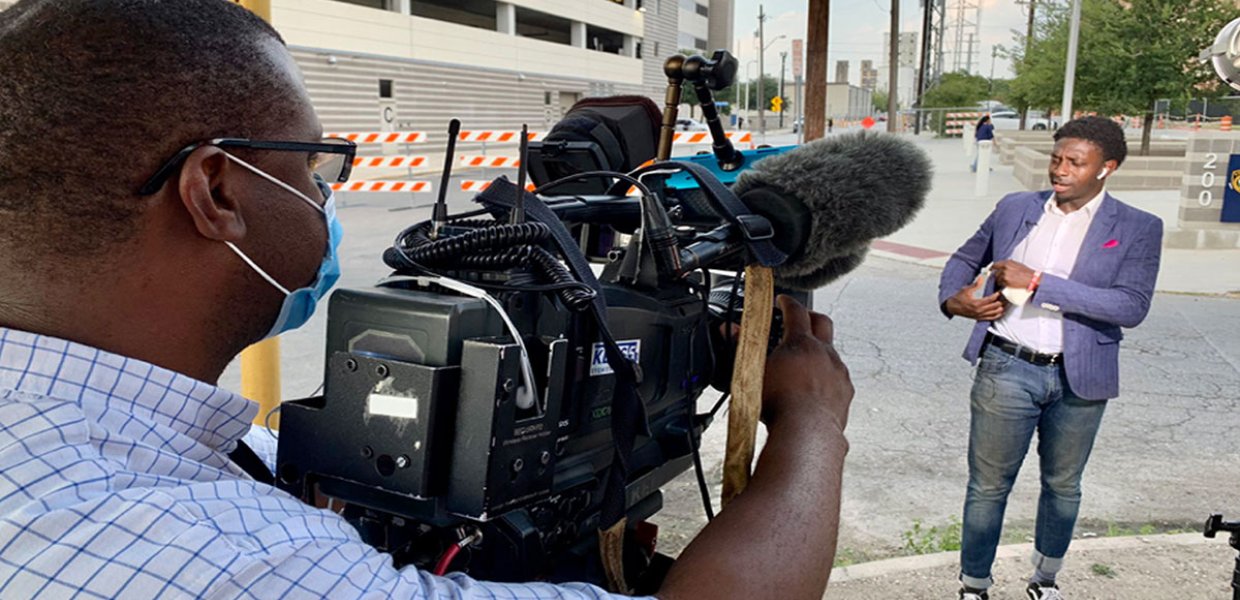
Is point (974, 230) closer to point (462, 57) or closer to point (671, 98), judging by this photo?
point (671, 98)

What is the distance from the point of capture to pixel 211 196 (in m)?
0.94

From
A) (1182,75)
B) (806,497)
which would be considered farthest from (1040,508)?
(1182,75)

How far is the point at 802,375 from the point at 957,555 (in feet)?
9.25

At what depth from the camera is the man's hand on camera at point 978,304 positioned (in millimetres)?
3461

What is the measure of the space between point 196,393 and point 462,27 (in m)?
34.8

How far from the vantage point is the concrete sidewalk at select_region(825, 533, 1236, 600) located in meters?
3.50

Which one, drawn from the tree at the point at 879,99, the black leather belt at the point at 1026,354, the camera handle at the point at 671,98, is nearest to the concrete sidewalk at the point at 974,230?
the black leather belt at the point at 1026,354

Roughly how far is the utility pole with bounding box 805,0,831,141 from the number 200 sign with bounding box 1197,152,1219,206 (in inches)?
169

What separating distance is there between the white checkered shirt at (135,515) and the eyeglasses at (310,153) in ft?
0.57

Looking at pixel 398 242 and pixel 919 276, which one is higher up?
pixel 398 242

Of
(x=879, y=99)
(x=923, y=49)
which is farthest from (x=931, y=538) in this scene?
(x=879, y=99)

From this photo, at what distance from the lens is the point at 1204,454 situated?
16.3ft

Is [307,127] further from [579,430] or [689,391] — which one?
[689,391]

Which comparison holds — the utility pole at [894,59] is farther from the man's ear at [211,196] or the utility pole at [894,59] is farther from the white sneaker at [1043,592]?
the man's ear at [211,196]
